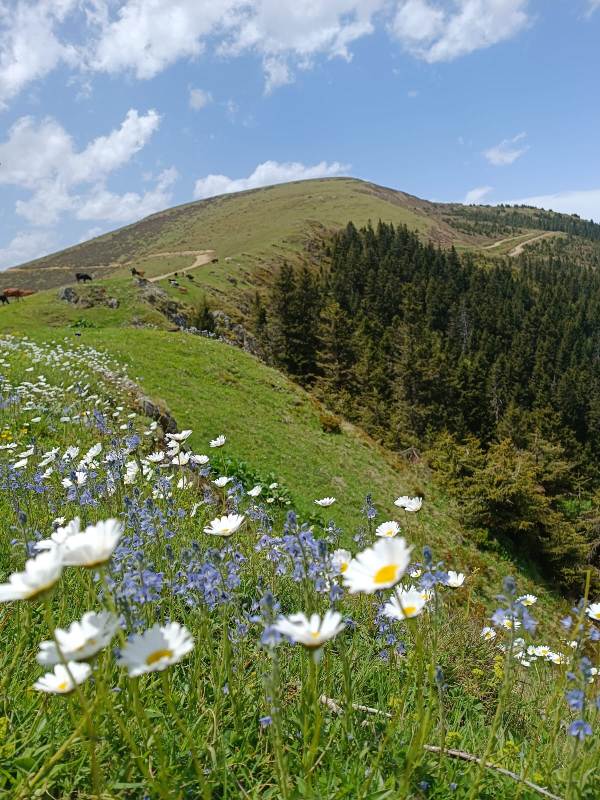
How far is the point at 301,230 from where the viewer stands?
78938 mm

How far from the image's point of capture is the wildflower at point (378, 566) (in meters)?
1.25

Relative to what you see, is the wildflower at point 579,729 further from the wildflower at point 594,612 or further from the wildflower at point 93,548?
the wildflower at point 93,548

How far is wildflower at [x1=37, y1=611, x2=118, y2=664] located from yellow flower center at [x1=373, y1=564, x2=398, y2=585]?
63 cm

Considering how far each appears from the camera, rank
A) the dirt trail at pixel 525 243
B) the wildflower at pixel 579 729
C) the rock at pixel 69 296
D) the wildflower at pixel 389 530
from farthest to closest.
Result: the dirt trail at pixel 525 243 < the rock at pixel 69 296 < the wildflower at pixel 389 530 < the wildflower at pixel 579 729

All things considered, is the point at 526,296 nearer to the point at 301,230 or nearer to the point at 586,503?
the point at 301,230

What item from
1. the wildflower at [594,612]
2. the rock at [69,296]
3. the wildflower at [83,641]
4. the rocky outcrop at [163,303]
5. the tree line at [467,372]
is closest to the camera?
the wildflower at [83,641]

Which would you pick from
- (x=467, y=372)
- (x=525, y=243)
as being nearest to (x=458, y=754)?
(x=467, y=372)

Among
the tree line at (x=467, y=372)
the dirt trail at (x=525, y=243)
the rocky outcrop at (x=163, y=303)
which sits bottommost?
the tree line at (x=467, y=372)

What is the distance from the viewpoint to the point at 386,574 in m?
1.29

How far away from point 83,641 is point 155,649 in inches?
7.5

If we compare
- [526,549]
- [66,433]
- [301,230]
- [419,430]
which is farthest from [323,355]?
[301,230]

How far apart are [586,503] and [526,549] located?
61.1ft

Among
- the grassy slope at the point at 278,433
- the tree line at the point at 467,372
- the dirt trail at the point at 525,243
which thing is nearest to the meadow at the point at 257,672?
the grassy slope at the point at 278,433

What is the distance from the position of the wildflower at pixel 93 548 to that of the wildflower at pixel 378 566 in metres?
0.59
